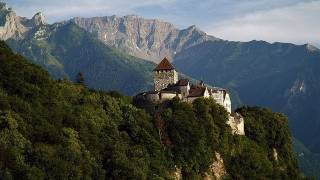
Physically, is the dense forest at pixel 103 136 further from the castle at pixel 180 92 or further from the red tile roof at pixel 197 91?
the red tile roof at pixel 197 91

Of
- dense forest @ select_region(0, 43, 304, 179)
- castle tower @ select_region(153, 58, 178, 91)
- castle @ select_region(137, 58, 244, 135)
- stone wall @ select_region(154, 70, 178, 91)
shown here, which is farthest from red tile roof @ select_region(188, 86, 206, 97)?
castle tower @ select_region(153, 58, 178, 91)

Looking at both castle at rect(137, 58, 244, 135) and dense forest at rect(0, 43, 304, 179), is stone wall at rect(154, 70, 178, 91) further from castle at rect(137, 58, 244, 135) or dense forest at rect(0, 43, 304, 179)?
dense forest at rect(0, 43, 304, 179)

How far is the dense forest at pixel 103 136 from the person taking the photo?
89.3m

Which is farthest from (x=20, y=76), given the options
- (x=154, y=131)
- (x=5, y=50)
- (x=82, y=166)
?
(x=154, y=131)

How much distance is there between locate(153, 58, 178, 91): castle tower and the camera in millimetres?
143875

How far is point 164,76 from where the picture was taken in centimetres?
14500

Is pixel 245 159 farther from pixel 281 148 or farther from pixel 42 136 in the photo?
pixel 42 136

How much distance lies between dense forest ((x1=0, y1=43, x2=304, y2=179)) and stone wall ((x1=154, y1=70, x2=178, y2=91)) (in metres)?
10.4

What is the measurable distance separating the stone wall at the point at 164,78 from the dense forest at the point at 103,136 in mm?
10352

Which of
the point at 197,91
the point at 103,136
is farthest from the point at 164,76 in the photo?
the point at 103,136

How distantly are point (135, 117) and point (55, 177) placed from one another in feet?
107

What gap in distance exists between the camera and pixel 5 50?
4491 inches

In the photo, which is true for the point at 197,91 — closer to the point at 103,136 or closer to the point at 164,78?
the point at 164,78

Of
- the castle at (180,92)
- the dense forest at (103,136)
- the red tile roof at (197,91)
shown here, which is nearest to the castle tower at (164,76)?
the castle at (180,92)
